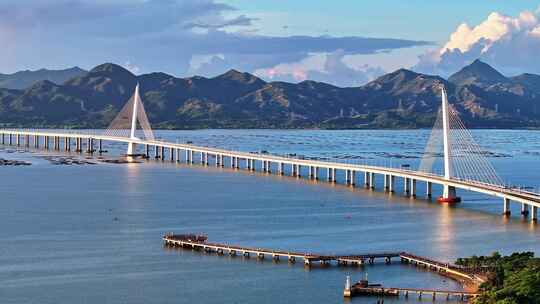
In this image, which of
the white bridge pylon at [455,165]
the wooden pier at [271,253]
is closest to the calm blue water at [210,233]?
the wooden pier at [271,253]

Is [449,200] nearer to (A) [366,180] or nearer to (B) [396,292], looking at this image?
(A) [366,180]

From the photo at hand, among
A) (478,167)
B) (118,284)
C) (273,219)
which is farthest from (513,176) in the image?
(118,284)

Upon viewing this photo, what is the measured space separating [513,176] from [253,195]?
33885mm

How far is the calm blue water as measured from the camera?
1748 inches

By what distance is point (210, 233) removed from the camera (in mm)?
59062

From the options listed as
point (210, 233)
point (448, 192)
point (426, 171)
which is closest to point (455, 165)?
point (426, 171)

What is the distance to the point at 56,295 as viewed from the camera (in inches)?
1695

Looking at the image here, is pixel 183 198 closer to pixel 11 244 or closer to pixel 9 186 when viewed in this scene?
pixel 9 186

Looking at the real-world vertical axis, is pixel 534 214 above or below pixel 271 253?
above

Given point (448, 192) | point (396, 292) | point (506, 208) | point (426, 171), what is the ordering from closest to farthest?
1. point (396, 292)
2. point (506, 208)
3. point (448, 192)
4. point (426, 171)

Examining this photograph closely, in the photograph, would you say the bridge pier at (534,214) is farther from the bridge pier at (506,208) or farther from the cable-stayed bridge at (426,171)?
the bridge pier at (506,208)

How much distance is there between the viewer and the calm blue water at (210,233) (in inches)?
1748

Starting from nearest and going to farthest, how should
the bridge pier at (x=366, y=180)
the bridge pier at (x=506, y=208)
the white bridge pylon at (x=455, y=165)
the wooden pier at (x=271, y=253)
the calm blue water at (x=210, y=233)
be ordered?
the calm blue water at (x=210, y=233), the wooden pier at (x=271, y=253), the bridge pier at (x=506, y=208), the white bridge pylon at (x=455, y=165), the bridge pier at (x=366, y=180)

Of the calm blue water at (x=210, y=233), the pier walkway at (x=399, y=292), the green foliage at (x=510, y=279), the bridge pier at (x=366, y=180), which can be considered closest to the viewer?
the green foliage at (x=510, y=279)
